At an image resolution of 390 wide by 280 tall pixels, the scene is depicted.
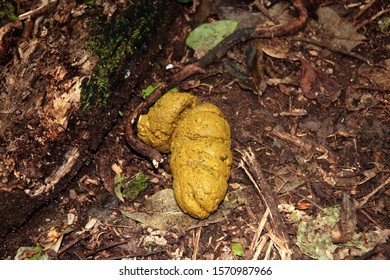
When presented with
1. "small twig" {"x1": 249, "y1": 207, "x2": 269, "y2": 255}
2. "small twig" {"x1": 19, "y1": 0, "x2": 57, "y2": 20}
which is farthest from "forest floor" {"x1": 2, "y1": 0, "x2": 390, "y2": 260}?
"small twig" {"x1": 19, "y1": 0, "x2": 57, "y2": 20}

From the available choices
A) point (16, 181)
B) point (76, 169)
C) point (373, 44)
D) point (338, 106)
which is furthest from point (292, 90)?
point (16, 181)

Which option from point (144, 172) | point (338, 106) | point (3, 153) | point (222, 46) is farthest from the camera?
point (222, 46)

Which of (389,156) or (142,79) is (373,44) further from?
(142,79)

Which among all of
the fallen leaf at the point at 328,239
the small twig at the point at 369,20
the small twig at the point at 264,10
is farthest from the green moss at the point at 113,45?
the small twig at the point at 369,20

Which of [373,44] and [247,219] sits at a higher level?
[373,44]

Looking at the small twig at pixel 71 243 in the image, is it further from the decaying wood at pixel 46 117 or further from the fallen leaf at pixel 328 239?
the fallen leaf at pixel 328 239

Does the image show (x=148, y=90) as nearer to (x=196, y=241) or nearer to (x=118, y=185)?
(x=118, y=185)

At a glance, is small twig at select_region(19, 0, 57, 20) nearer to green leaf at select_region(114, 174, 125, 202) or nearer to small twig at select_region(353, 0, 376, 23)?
green leaf at select_region(114, 174, 125, 202)
